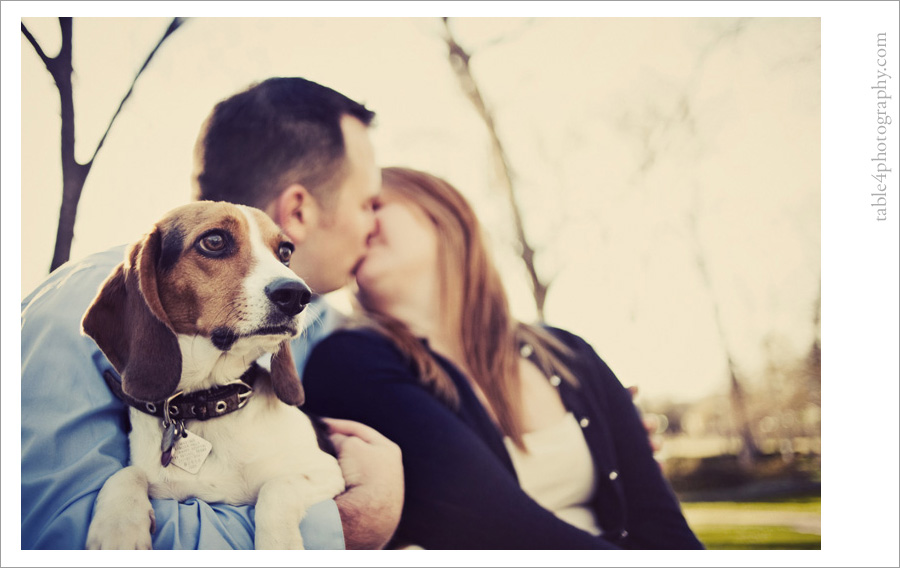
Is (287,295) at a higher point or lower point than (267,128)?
lower

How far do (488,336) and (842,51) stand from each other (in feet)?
6.91

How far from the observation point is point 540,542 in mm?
2996

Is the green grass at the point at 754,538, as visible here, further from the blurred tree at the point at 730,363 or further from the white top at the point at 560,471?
the white top at the point at 560,471

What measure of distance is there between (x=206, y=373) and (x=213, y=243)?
1.56 feet

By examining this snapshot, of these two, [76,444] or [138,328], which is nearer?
[138,328]

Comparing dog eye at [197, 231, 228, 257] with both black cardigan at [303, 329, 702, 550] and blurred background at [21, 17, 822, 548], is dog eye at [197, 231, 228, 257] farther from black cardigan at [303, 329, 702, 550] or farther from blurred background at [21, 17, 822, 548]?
blurred background at [21, 17, 822, 548]

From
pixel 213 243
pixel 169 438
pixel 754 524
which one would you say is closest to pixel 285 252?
pixel 213 243

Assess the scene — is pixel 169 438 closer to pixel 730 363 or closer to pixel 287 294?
pixel 287 294

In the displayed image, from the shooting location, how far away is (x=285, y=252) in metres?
2.66

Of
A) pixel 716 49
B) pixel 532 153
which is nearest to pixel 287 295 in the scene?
pixel 532 153

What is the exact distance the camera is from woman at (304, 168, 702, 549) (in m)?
2.96

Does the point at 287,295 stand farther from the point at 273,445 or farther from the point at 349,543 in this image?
the point at 349,543

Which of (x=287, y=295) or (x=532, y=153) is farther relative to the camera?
(x=532, y=153)

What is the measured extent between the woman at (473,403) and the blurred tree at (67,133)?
48.6 inches
